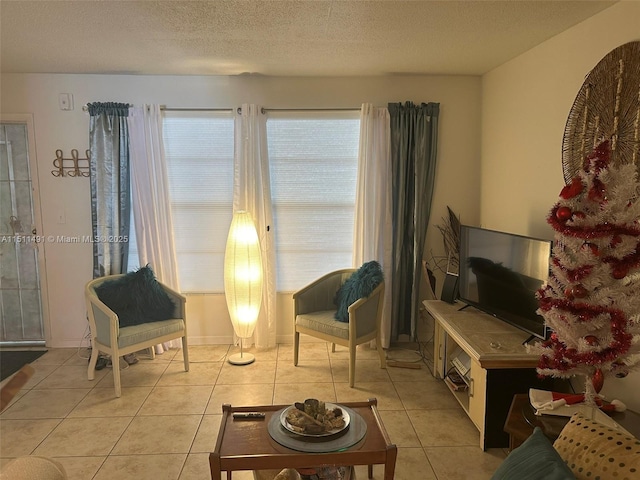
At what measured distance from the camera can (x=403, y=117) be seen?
3957 mm

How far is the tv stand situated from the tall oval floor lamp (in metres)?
1.59

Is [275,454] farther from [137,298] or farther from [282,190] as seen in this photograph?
[282,190]

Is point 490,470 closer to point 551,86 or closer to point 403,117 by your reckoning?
point 551,86

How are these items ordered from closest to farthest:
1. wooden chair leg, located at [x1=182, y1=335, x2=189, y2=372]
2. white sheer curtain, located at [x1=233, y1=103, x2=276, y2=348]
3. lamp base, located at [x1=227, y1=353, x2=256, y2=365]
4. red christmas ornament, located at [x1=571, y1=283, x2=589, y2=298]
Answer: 1. red christmas ornament, located at [x1=571, y1=283, x2=589, y2=298]
2. wooden chair leg, located at [x1=182, y1=335, x2=189, y2=372]
3. lamp base, located at [x1=227, y1=353, x2=256, y2=365]
4. white sheer curtain, located at [x1=233, y1=103, x2=276, y2=348]

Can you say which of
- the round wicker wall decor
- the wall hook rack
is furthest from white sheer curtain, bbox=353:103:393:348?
the wall hook rack

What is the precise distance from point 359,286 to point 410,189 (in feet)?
3.52

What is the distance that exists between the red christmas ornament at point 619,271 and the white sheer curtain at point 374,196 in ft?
7.23

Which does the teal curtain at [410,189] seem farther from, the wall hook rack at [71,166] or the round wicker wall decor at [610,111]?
the wall hook rack at [71,166]

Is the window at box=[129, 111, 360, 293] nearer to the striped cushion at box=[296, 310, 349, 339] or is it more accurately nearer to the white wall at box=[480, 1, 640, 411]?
the striped cushion at box=[296, 310, 349, 339]

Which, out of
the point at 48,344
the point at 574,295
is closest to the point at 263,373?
the point at 48,344

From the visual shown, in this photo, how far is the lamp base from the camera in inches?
151

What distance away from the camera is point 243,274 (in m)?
3.77

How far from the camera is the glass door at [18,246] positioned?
407 cm

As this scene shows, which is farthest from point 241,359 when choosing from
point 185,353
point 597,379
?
point 597,379
